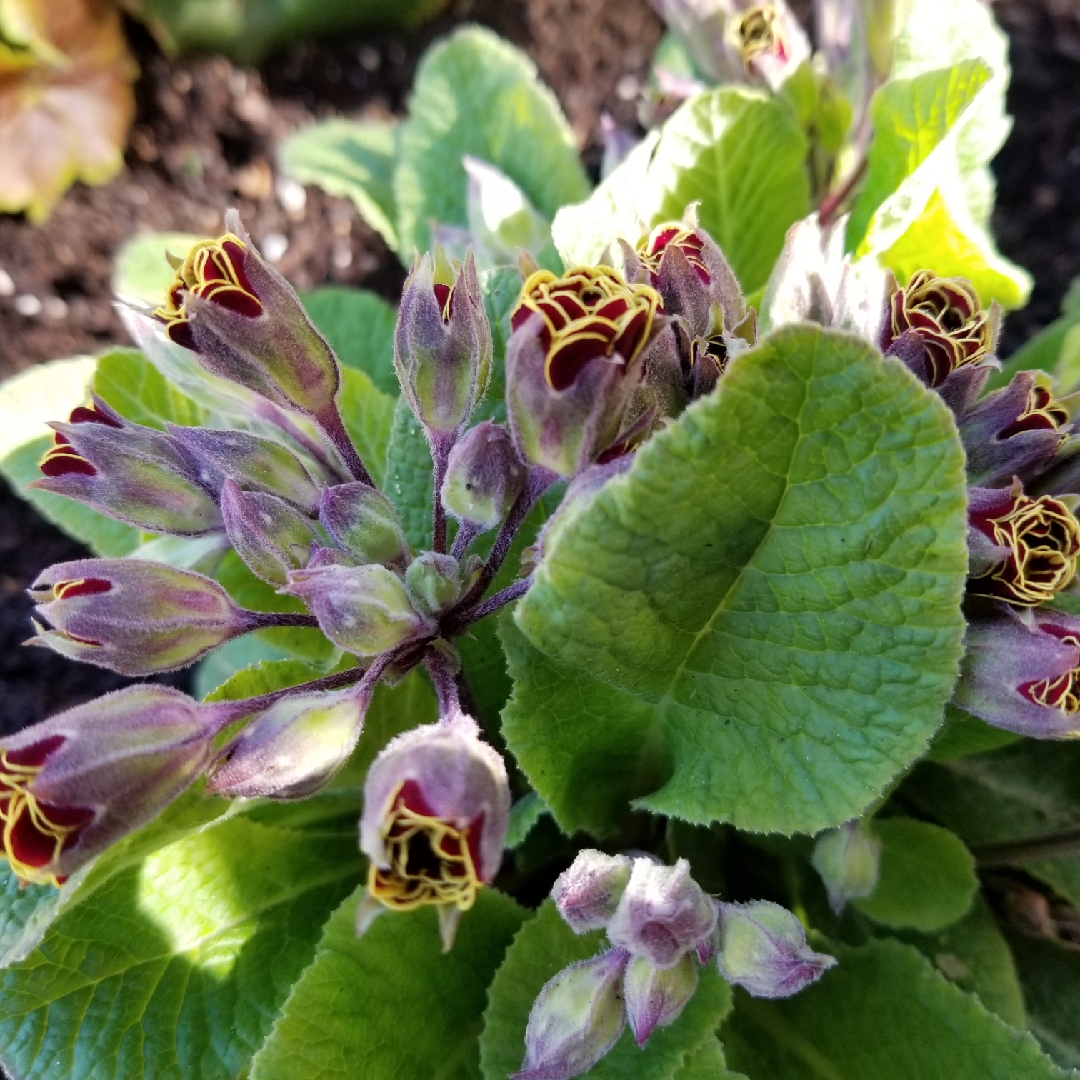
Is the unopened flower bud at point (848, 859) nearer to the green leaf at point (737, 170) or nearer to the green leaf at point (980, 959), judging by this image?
the green leaf at point (980, 959)

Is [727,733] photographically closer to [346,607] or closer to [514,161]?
[346,607]

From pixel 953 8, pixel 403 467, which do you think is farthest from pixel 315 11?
pixel 403 467

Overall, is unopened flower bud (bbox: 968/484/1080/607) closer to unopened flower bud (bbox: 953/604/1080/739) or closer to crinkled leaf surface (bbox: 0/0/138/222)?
unopened flower bud (bbox: 953/604/1080/739)

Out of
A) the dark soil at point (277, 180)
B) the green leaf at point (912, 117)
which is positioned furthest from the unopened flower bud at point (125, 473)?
the dark soil at point (277, 180)

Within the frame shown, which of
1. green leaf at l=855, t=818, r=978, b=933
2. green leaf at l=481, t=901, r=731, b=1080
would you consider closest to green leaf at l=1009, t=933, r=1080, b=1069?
green leaf at l=855, t=818, r=978, b=933

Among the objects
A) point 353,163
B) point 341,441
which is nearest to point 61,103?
point 353,163

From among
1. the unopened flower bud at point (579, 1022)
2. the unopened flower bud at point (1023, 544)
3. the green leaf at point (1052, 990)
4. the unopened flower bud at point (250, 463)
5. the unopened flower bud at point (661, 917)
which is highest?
the unopened flower bud at point (250, 463)
